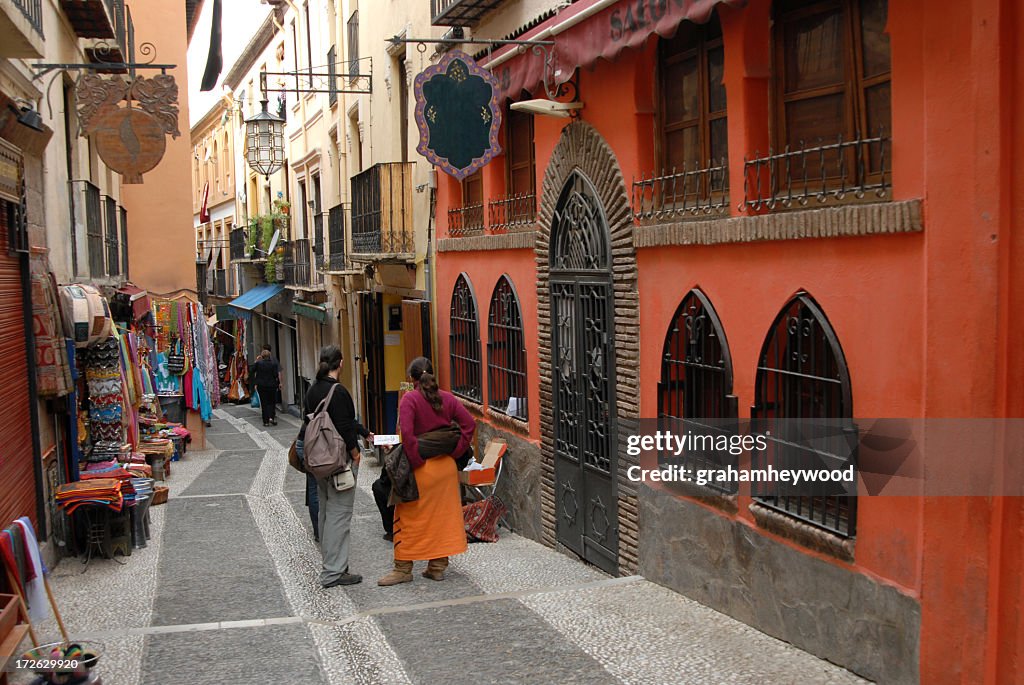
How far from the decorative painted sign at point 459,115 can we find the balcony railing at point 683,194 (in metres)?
2.32

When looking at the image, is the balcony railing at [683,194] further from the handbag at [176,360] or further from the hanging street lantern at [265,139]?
the hanging street lantern at [265,139]

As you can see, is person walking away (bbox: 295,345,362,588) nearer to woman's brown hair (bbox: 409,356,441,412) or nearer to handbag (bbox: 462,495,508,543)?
woman's brown hair (bbox: 409,356,441,412)

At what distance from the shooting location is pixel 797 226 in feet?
18.4

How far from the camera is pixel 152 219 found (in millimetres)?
20203

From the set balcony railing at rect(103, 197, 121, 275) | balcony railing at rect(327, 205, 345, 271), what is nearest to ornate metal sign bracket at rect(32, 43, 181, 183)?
balcony railing at rect(103, 197, 121, 275)

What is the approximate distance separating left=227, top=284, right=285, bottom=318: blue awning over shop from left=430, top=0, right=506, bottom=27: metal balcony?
670 inches

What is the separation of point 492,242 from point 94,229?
5618 millimetres

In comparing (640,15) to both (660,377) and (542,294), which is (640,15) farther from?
(542,294)

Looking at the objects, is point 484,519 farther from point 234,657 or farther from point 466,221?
point 234,657

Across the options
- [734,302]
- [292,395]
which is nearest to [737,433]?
[734,302]

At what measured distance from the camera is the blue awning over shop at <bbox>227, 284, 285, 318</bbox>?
92.0 feet

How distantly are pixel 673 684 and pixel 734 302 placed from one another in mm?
2356

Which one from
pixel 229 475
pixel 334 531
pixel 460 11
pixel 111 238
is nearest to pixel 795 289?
pixel 334 531

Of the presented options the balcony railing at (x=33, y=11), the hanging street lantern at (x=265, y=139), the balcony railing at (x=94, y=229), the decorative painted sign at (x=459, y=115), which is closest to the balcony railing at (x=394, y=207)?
the balcony railing at (x=94, y=229)
